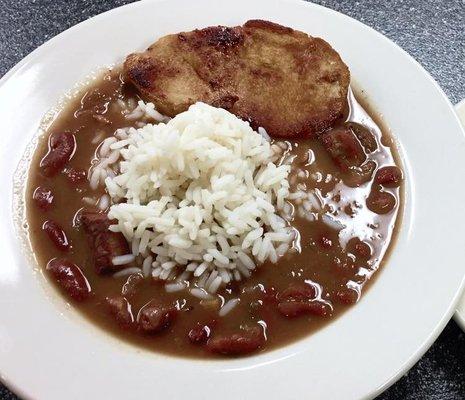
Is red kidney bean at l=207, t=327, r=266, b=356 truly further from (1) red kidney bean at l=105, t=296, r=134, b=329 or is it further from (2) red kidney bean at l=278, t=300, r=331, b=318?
(1) red kidney bean at l=105, t=296, r=134, b=329

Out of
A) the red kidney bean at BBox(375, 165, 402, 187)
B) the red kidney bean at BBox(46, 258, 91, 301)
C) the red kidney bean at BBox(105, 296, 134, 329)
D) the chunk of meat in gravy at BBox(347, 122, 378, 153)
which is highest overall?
the red kidney bean at BBox(46, 258, 91, 301)

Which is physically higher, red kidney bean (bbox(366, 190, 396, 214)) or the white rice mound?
the white rice mound

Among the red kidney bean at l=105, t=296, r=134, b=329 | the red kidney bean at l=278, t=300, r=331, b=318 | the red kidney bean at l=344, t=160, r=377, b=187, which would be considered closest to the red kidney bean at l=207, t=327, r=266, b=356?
the red kidney bean at l=278, t=300, r=331, b=318

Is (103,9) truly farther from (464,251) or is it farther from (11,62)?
(464,251)

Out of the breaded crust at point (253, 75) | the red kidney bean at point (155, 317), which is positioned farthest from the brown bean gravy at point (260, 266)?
the breaded crust at point (253, 75)

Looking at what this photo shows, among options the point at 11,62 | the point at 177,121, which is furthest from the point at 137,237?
the point at 11,62

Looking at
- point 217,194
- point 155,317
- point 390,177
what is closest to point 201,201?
point 217,194

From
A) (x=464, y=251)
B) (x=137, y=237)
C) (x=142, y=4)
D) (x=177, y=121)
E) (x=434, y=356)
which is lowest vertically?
(x=434, y=356)

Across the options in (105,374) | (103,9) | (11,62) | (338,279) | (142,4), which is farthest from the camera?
(103,9)

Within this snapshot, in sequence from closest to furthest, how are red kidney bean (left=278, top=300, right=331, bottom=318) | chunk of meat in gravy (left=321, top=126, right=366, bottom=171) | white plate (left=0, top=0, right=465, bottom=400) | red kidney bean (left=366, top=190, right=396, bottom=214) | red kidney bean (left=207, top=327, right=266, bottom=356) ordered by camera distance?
white plate (left=0, top=0, right=465, bottom=400) < red kidney bean (left=207, top=327, right=266, bottom=356) < red kidney bean (left=278, top=300, right=331, bottom=318) < red kidney bean (left=366, top=190, right=396, bottom=214) < chunk of meat in gravy (left=321, top=126, right=366, bottom=171)
